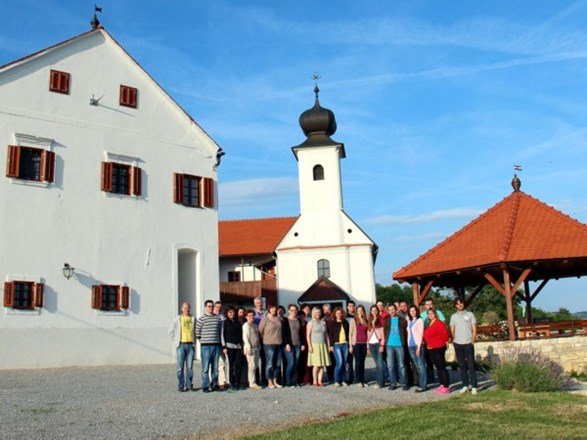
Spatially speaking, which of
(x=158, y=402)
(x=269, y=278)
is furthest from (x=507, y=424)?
(x=269, y=278)

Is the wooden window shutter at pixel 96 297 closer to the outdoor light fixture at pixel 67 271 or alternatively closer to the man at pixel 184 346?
the outdoor light fixture at pixel 67 271

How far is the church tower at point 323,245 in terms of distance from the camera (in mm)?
32812

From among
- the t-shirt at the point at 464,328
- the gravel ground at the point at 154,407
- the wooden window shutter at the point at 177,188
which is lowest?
the gravel ground at the point at 154,407

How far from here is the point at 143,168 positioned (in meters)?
19.0

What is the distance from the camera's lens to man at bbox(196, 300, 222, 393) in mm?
10828

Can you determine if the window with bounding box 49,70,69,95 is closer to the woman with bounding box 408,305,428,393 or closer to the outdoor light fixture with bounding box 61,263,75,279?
the outdoor light fixture with bounding box 61,263,75,279

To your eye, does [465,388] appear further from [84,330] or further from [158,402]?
[84,330]

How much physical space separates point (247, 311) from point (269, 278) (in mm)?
24877

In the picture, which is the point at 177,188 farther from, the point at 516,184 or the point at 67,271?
the point at 516,184

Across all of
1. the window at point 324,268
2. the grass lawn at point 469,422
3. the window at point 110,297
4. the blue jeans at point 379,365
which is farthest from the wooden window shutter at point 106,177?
the window at point 324,268

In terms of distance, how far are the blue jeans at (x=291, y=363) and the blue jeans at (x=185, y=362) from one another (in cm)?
176

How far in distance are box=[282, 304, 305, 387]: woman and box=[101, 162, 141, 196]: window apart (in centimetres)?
875

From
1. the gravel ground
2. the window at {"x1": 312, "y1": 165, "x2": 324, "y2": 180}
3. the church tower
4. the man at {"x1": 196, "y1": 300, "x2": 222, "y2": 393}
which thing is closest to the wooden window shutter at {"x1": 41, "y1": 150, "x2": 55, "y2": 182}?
the gravel ground

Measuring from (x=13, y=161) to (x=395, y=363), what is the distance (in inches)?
440
